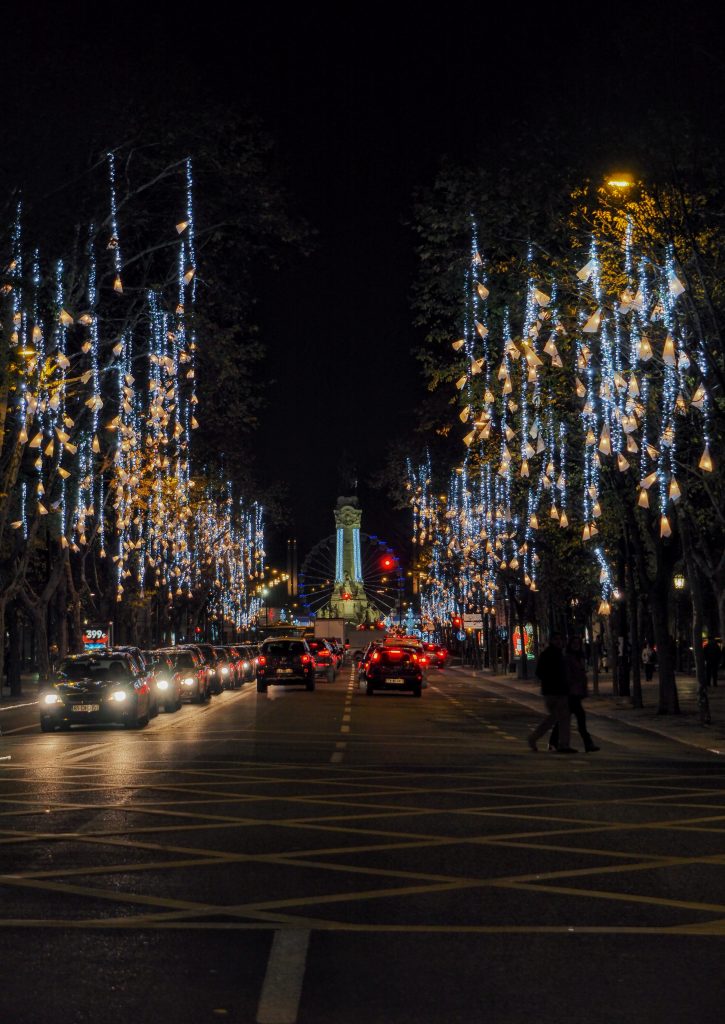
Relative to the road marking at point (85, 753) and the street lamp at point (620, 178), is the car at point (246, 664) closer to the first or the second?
the road marking at point (85, 753)

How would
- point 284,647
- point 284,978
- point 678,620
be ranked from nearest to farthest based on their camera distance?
point 284,978, point 284,647, point 678,620

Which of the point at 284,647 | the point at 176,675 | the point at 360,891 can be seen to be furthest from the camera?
the point at 284,647

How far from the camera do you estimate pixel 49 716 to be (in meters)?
31.6

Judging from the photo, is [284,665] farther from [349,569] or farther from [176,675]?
[349,569]

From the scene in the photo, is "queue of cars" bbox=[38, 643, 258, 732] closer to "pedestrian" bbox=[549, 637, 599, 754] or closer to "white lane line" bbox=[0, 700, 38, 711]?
"white lane line" bbox=[0, 700, 38, 711]

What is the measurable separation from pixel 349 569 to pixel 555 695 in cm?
15750

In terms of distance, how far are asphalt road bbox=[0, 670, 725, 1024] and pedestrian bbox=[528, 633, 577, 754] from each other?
5.62 feet

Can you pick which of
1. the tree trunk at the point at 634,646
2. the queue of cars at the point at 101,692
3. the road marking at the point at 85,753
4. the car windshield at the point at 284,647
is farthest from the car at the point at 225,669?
the road marking at the point at 85,753

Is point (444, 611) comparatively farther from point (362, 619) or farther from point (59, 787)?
point (59, 787)

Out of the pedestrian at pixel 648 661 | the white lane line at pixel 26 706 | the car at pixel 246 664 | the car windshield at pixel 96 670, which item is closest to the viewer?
the car windshield at pixel 96 670

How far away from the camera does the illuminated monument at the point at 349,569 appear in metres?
178

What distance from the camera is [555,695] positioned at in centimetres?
2436

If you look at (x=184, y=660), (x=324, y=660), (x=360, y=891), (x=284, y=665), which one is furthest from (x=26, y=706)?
(x=360, y=891)

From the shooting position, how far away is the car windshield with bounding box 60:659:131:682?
3225cm
